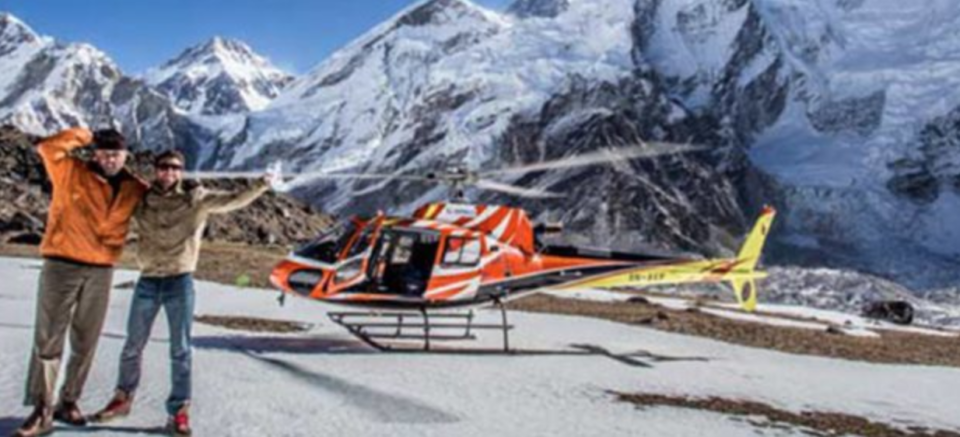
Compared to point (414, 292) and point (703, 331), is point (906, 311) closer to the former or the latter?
point (703, 331)

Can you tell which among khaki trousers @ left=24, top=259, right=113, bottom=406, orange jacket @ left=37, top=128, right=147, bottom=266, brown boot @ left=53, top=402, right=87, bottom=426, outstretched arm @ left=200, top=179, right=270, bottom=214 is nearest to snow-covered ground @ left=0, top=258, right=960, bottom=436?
brown boot @ left=53, top=402, right=87, bottom=426

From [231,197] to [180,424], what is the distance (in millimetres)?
2154

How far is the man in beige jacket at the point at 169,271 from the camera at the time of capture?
9.02m

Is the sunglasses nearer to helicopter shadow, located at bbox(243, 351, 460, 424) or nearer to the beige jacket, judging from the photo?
the beige jacket

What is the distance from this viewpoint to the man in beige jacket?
9023 millimetres

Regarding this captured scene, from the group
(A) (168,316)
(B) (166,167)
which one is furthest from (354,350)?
(B) (166,167)

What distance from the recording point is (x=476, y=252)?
62.3 feet

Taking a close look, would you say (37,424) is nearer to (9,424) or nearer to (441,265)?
(9,424)

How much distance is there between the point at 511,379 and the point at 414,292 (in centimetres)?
405

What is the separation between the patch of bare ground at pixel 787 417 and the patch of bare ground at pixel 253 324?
831cm

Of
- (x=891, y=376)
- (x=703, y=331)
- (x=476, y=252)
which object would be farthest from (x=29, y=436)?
(x=703, y=331)

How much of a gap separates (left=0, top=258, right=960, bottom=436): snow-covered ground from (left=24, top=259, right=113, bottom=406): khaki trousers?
725 millimetres

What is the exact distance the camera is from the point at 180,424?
889 cm

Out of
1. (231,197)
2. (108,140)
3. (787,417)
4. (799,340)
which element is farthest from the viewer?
(799,340)
